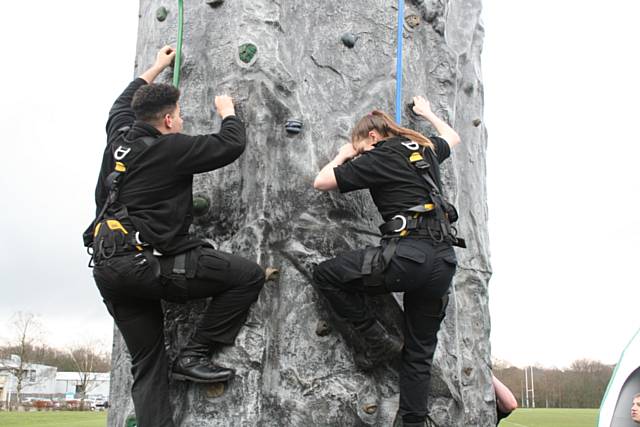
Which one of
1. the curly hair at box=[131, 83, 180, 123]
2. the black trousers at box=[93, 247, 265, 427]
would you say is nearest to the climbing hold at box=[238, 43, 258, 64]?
the curly hair at box=[131, 83, 180, 123]

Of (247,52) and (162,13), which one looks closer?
(247,52)

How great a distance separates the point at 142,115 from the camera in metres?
3.69

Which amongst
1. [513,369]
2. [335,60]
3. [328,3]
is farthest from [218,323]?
[513,369]

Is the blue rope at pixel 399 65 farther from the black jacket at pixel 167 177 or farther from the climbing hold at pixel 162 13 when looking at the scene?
the climbing hold at pixel 162 13

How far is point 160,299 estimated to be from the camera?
3689 mm

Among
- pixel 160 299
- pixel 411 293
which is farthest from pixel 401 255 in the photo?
pixel 160 299

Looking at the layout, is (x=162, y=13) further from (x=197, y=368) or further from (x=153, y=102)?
(x=197, y=368)

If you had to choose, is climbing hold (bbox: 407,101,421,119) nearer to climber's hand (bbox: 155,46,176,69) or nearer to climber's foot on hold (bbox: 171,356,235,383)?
climber's hand (bbox: 155,46,176,69)

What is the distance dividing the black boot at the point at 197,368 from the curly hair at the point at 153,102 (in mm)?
1232

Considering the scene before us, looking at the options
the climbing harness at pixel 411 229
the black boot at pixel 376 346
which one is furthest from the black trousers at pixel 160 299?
the black boot at pixel 376 346

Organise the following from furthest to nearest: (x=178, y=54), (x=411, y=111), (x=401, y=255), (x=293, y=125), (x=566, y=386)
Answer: (x=566, y=386), (x=411, y=111), (x=178, y=54), (x=293, y=125), (x=401, y=255)

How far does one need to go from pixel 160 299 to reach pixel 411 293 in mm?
1343

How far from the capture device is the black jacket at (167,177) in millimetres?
3504

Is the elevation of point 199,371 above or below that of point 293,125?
below
